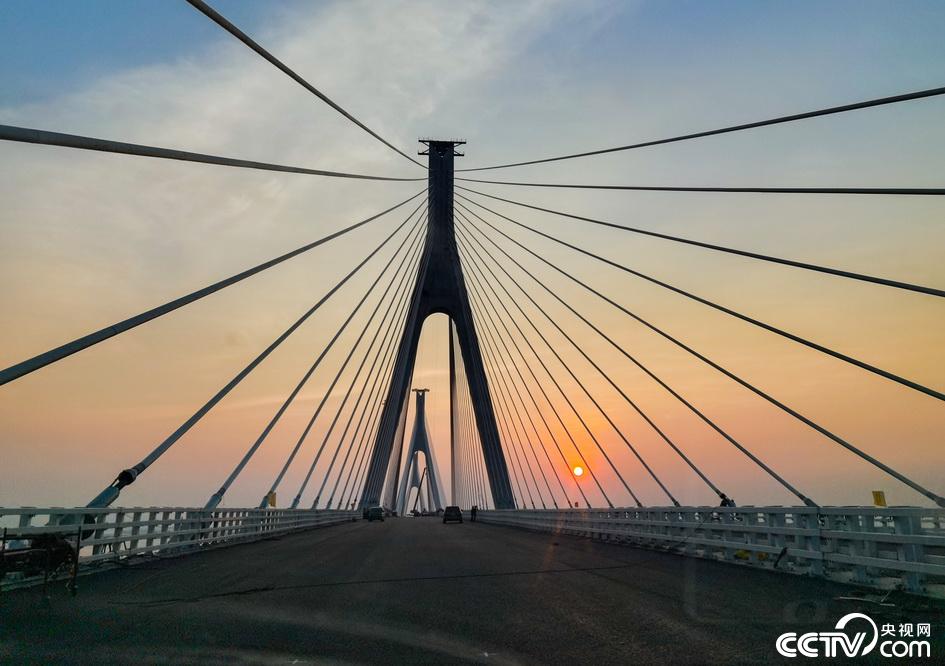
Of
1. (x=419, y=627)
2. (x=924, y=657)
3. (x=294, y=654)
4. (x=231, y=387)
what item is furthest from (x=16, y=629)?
(x=231, y=387)

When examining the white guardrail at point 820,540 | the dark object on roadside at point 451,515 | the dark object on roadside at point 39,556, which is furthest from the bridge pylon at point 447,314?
the dark object on roadside at point 39,556

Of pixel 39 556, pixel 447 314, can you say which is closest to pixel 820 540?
pixel 39 556

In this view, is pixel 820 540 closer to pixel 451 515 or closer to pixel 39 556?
pixel 39 556

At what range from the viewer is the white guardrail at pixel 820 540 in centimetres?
1071

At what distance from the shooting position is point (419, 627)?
8.59 metres

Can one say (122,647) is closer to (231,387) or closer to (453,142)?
(231,387)

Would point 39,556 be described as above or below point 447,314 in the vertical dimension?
below

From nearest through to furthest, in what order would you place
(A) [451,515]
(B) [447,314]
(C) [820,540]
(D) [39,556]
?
1. (D) [39,556]
2. (C) [820,540]
3. (B) [447,314]
4. (A) [451,515]

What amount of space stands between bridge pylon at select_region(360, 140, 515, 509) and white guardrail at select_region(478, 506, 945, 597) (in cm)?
2244

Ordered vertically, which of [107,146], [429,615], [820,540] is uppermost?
[107,146]

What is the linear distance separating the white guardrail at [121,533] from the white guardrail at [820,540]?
12.0 m

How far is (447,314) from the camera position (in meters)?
49.2

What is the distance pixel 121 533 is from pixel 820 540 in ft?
45.9

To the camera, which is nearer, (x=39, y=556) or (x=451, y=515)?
(x=39, y=556)
